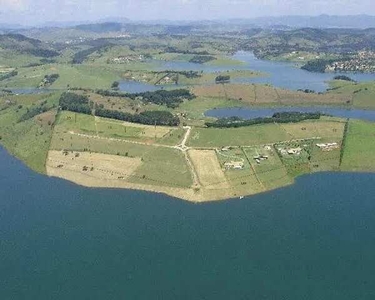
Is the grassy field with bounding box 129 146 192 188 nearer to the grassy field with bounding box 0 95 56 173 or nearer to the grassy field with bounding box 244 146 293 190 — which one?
the grassy field with bounding box 244 146 293 190

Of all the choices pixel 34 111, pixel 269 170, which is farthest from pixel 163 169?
pixel 34 111

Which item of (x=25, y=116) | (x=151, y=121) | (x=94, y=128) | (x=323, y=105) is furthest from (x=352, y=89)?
(x=25, y=116)

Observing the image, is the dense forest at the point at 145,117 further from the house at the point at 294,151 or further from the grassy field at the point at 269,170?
the house at the point at 294,151

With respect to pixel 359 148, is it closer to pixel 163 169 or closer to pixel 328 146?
pixel 328 146

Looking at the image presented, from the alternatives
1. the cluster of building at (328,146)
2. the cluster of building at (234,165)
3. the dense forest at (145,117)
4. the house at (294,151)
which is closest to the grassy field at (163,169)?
the cluster of building at (234,165)

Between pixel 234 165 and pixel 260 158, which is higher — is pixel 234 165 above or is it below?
below
